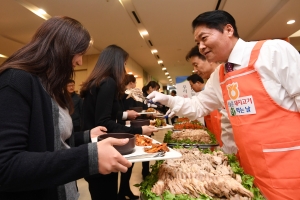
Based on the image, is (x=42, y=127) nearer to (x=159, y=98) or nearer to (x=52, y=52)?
(x=52, y=52)

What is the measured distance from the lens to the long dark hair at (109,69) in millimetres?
1605

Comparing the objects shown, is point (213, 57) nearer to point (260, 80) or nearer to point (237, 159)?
point (260, 80)

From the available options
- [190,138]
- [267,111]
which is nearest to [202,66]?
[190,138]

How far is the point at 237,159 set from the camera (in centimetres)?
119

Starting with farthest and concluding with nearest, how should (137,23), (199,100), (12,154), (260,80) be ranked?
(137,23), (199,100), (260,80), (12,154)

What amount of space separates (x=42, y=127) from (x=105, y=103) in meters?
0.81

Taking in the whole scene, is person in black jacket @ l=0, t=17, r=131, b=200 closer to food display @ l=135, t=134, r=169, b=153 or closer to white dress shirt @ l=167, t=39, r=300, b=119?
food display @ l=135, t=134, r=169, b=153

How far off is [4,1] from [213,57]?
14.3 feet

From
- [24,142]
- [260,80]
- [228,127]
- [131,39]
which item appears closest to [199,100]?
[228,127]

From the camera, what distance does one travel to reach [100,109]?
149 cm

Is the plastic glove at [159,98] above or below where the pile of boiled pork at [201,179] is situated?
above

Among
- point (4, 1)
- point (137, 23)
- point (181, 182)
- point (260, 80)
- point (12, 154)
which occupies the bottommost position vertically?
point (181, 182)

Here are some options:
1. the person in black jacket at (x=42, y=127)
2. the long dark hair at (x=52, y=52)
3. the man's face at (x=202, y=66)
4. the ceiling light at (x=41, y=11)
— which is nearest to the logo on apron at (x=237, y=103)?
the person in black jacket at (x=42, y=127)

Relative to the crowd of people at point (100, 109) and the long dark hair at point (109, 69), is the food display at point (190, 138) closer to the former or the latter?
the crowd of people at point (100, 109)
